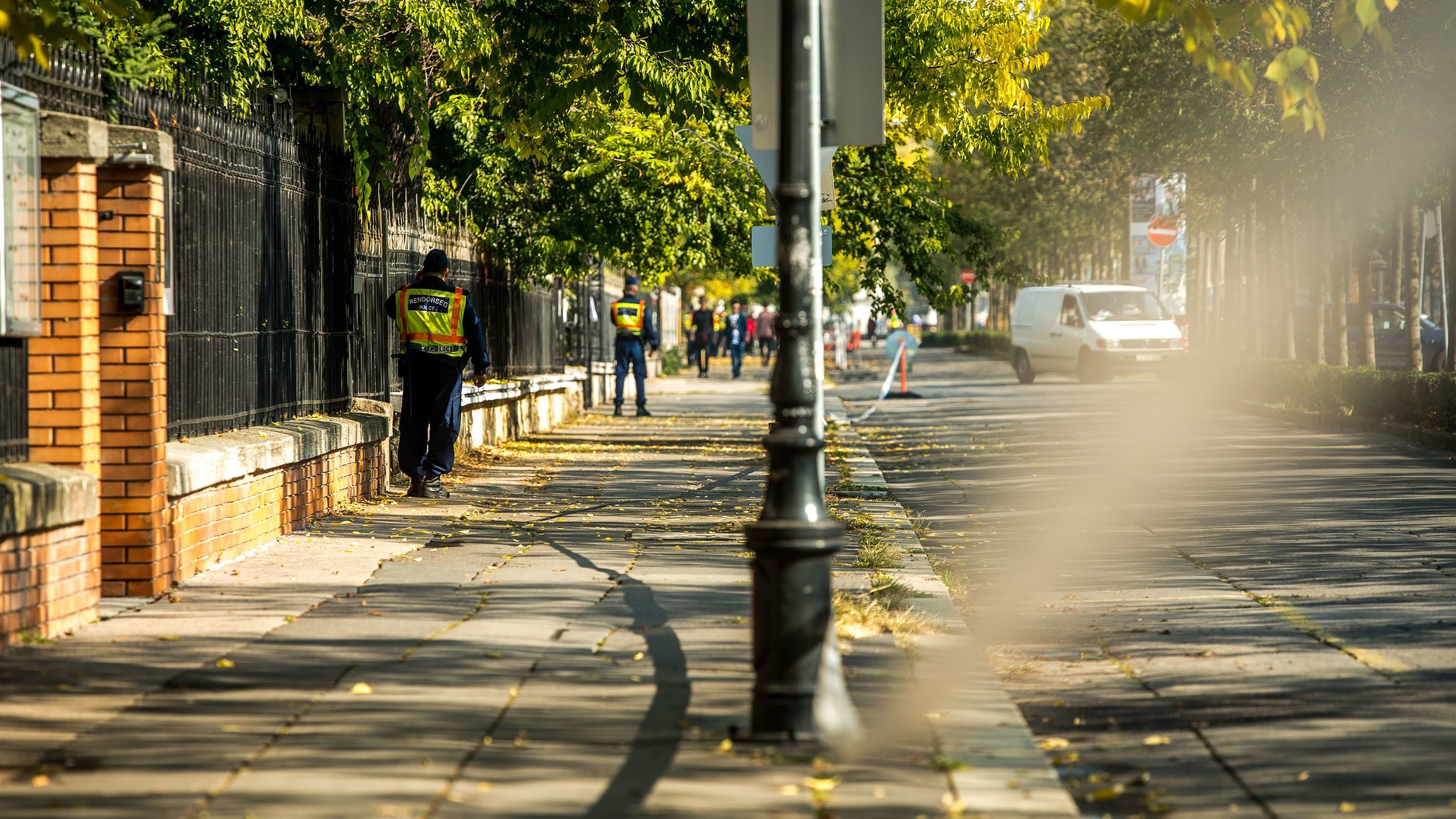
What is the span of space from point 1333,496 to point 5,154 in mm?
10086

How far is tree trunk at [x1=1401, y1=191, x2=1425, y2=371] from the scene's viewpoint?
2583cm

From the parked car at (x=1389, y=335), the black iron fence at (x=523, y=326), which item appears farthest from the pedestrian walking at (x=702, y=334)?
the black iron fence at (x=523, y=326)

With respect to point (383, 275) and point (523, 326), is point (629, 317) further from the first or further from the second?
point (383, 275)

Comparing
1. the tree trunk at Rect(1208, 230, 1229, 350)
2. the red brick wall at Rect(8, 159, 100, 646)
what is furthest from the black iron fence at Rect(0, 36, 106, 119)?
the tree trunk at Rect(1208, 230, 1229, 350)

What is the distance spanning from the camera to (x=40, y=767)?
488 cm

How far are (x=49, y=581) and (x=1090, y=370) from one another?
3032cm

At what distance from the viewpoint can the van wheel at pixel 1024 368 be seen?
3784cm

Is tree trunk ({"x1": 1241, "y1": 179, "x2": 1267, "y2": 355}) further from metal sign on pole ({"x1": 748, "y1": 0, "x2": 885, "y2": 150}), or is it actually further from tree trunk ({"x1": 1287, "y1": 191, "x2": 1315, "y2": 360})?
metal sign on pole ({"x1": 748, "y1": 0, "x2": 885, "y2": 150})

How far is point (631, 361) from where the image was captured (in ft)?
82.9

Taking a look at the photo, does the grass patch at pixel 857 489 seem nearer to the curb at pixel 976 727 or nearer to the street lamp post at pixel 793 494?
the curb at pixel 976 727

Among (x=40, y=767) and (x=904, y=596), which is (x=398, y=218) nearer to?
(x=904, y=596)

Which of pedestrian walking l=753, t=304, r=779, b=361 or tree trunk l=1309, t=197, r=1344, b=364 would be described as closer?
tree trunk l=1309, t=197, r=1344, b=364

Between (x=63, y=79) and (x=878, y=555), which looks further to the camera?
(x=878, y=555)

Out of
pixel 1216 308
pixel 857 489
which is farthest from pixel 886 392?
pixel 1216 308
